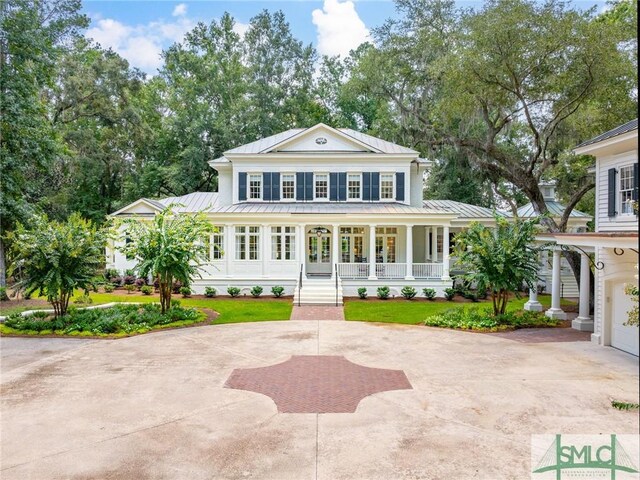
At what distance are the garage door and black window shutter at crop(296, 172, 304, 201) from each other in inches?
590

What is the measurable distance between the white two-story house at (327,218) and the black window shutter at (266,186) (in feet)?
0.17

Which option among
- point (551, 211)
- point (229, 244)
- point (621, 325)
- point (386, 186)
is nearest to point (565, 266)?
point (551, 211)

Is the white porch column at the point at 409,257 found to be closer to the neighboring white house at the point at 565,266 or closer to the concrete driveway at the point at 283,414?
the neighboring white house at the point at 565,266

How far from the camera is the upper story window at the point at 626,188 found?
11.8 m

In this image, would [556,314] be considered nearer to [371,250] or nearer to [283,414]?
[371,250]

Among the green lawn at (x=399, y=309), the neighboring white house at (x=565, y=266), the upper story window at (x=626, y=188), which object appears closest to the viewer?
the upper story window at (x=626, y=188)

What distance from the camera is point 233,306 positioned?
18531 millimetres

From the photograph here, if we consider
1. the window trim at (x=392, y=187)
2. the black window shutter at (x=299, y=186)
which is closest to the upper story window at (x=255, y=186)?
the black window shutter at (x=299, y=186)

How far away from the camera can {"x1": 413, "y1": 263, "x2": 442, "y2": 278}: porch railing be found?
21578 millimetres

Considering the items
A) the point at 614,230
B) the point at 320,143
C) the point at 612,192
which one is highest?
the point at 320,143

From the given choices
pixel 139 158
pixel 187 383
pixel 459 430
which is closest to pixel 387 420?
pixel 459 430

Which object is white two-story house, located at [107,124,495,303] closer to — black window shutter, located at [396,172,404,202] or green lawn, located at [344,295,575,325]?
black window shutter, located at [396,172,404,202]

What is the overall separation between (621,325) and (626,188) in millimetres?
3621

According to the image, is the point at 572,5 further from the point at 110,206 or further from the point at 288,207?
the point at 110,206
